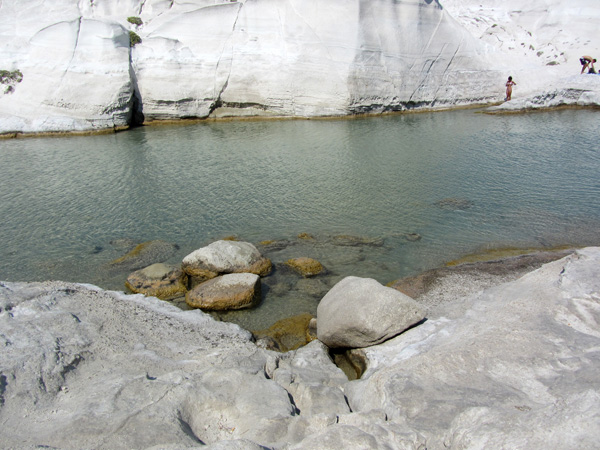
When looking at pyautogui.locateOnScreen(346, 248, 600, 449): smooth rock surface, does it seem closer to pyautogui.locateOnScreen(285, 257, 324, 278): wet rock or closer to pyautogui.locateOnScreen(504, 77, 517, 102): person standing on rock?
pyautogui.locateOnScreen(285, 257, 324, 278): wet rock

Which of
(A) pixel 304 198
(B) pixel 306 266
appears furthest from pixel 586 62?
(B) pixel 306 266

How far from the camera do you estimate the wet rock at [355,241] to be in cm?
1006

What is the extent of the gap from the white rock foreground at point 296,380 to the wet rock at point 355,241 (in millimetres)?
3504

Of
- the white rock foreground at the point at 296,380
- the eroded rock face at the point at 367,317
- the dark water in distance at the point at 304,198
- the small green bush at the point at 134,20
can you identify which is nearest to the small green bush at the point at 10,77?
the dark water in distance at the point at 304,198

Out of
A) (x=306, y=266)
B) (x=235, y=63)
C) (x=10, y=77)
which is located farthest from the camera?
(x=235, y=63)

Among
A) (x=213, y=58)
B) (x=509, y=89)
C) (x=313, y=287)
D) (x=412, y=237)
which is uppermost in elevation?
(x=213, y=58)

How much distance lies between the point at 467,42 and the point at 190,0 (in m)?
17.2

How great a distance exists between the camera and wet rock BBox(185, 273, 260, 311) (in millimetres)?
7772

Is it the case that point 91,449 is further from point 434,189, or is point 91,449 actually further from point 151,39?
point 151,39

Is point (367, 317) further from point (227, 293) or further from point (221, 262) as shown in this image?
point (221, 262)

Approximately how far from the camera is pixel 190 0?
86.6ft

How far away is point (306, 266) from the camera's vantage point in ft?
29.5

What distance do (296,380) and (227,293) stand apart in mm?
2946

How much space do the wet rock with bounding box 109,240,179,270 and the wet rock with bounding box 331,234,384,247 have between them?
356cm
